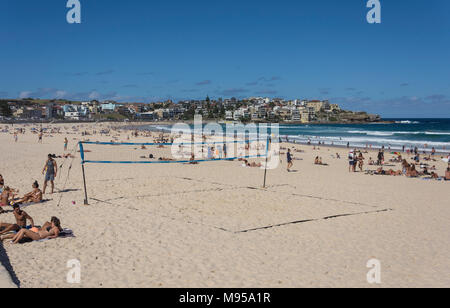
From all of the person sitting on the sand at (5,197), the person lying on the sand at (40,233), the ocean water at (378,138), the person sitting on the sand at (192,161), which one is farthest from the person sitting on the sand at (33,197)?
the ocean water at (378,138)

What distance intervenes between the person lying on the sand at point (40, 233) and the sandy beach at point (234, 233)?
0.15m

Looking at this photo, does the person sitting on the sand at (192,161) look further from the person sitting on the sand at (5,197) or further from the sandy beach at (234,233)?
the person sitting on the sand at (5,197)

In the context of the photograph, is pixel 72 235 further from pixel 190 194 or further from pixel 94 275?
pixel 190 194

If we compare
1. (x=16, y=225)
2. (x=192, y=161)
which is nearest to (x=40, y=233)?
(x=16, y=225)

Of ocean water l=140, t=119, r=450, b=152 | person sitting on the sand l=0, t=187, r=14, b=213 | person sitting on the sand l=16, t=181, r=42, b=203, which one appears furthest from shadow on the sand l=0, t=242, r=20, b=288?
ocean water l=140, t=119, r=450, b=152

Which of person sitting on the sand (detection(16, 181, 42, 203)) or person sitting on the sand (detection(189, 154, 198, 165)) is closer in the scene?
person sitting on the sand (detection(16, 181, 42, 203))

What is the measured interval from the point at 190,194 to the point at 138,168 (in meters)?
5.91

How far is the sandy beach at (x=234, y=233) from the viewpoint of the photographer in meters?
5.26

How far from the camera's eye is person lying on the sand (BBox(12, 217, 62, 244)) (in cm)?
636

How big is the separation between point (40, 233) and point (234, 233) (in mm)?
3524

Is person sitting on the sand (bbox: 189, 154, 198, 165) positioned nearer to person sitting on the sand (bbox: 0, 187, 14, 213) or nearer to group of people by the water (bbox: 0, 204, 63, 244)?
person sitting on the sand (bbox: 0, 187, 14, 213)

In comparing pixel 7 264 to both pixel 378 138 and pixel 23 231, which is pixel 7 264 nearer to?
pixel 23 231

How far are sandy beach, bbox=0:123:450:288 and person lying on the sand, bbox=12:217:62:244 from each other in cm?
15
